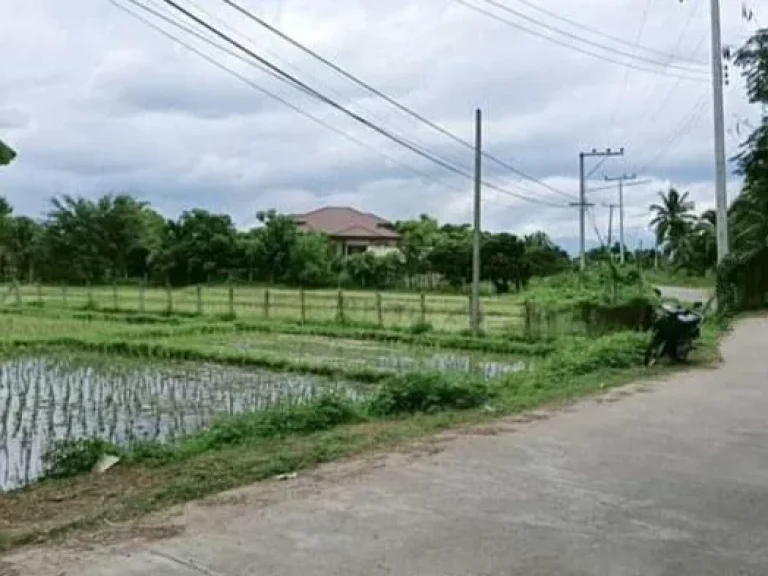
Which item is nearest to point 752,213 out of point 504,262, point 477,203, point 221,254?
point 477,203

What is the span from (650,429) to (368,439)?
8.54 ft

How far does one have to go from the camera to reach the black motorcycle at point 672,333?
44.1ft

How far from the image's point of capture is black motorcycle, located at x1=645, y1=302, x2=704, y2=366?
13.4 metres

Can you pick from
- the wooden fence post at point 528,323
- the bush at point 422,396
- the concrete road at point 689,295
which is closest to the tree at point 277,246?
the concrete road at point 689,295

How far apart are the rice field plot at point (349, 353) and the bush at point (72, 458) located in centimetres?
972

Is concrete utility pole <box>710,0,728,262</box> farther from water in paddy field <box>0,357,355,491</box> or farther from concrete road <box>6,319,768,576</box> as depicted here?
concrete road <box>6,319,768,576</box>

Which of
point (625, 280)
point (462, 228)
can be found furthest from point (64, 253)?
point (625, 280)

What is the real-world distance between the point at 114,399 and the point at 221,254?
4049cm

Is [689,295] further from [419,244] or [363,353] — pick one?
[363,353]

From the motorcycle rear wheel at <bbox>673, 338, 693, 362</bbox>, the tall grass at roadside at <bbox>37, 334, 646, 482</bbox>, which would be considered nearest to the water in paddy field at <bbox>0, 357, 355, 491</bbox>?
the tall grass at roadside at <bbox>37, 334, 646, 482</bbox>

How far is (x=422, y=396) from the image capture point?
9953 mm

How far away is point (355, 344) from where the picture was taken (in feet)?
76.4

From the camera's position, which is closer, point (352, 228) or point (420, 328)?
point (420, 328)

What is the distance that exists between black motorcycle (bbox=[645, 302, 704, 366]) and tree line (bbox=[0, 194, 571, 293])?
120 feet
